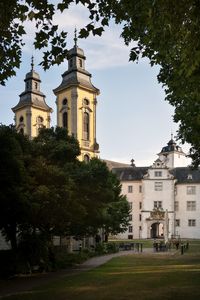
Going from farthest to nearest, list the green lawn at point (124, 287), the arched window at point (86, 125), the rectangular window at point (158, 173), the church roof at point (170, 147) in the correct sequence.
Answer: the church roof at point (170, 147) < the rectangular window at point (158, 173) < the arched window at point (86, 125) < the green lawn at point (124, 287)

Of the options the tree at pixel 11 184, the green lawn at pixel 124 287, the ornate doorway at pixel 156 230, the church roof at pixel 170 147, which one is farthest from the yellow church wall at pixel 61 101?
the church roof at pixel 170 147

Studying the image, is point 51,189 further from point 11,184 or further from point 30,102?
point 30,102

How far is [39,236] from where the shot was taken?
96.2 ft

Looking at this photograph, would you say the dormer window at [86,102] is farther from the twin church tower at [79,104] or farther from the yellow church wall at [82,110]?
the yellow church wall at [82,110]

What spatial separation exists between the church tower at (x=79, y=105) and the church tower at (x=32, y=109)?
7.26 meters

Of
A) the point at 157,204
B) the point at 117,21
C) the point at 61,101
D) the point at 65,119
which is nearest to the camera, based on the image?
the point at 117,21

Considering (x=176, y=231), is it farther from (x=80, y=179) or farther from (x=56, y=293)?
(x=56, y=293)

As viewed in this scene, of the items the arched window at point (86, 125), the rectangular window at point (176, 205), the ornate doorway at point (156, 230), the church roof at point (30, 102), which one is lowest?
the ornate doorway at point (156, 230)

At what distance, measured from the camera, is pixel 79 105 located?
67.8 metres

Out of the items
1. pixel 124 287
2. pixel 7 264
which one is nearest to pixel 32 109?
pixel 7 264

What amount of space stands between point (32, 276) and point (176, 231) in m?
69.3

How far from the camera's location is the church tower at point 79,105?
67.2 metres

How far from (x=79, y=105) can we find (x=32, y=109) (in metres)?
11.1

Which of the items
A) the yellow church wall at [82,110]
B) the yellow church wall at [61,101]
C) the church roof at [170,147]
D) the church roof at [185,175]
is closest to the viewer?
the yellow church wall at [82,110]
